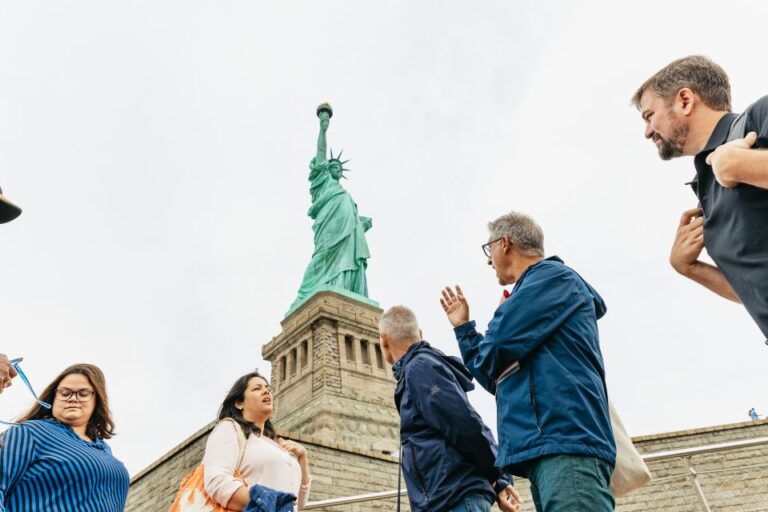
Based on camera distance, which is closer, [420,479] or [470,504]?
[470,504]

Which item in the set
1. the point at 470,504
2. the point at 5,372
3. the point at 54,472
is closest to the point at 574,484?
the point at 470,504

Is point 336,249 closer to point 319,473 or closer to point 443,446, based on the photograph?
point 319,473

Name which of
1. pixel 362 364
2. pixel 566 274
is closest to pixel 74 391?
pixel 566 274

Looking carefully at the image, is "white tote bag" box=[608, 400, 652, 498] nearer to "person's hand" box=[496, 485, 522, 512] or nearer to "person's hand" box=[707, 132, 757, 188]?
"person's hand" box=[496, 485, 522, 512]

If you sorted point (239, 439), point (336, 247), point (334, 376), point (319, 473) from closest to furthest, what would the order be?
point (239, 439), point (319, 473), point (334, 376), point (336, 247)

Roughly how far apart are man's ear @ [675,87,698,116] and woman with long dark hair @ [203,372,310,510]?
233cm

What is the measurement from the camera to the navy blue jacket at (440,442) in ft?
8.24

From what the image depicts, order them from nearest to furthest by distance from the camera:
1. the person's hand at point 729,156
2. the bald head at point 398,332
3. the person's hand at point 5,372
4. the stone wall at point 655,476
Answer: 1. the person's hand at point 729,156
2. the person's hand at point 5,372
3. the bald head at point 398,332
4. the stone wall at point 655,476

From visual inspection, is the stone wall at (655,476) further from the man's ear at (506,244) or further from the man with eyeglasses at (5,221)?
the man with eyeglasses at (5,221)

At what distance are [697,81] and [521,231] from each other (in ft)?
3.12

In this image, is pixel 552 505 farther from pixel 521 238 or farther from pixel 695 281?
pixel 521 238

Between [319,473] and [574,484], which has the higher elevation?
[319,473]

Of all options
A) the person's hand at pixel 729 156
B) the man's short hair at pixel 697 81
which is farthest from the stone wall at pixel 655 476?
the person's hand at pixel 729 156

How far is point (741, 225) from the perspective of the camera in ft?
5.65
